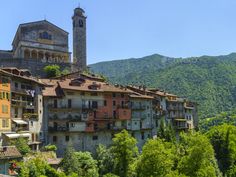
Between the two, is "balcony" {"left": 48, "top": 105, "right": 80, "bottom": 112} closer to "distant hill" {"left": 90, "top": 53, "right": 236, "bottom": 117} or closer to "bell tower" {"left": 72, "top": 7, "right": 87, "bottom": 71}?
"bell tower" {"left": 72, "top": 7, "right": 87, "bottom": 71}

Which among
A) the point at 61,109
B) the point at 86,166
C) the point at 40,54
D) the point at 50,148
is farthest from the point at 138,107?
the point at 40,54

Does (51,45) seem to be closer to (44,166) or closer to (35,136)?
(35,136)

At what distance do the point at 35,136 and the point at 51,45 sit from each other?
125ft

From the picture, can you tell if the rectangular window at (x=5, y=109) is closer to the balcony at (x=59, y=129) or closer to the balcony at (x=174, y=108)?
the balcony at (x=59, y=129)

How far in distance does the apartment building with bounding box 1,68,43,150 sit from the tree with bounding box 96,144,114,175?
9.31 meters

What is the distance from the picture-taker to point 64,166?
167 ft

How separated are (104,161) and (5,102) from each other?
1721 cm

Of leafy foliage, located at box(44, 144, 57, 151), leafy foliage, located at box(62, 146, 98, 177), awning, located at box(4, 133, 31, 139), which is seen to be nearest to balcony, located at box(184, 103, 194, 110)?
leafy foliage, located at box(62, 146, 98, 177)

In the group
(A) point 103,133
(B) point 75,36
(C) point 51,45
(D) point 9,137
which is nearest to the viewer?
(D) point 9,137

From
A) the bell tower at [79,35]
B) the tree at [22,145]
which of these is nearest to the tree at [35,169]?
the tree at [22,145]

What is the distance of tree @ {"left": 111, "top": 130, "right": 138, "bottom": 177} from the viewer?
57062 mm

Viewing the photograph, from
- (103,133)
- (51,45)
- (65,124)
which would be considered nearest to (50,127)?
(65,124)

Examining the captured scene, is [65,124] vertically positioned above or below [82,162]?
above

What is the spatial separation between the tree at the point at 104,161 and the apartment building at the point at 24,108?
30.6ft
